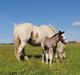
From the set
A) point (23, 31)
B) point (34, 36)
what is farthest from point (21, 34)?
point (34, 36)

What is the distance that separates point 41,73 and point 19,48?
240 inches

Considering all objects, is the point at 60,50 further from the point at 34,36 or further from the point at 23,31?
the point at 23,31

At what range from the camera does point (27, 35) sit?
14.9 meters

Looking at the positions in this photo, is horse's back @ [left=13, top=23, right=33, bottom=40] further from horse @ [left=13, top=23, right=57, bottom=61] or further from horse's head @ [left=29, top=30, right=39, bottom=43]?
horse's head @ [left=29, top=30, right=39, bottom=43]

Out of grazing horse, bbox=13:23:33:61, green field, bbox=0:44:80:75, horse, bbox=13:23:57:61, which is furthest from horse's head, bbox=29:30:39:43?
A: green field, bbox=0:44:80:75

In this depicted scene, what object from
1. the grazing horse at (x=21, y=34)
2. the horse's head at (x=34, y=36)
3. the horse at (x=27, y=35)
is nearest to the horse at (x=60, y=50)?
the horse at (x=27, y=35)

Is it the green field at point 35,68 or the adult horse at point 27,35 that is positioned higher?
the adult horse at point 27,35

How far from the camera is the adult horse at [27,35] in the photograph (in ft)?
48.6

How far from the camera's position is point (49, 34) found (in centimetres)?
1531

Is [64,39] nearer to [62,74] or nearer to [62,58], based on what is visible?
[62,58]

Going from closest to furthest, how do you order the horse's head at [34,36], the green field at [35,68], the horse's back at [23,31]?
the green field at [35,68] < the horse's back at [23,31] < the horse's head at [34,36]

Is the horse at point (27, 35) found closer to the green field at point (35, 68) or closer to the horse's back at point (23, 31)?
the horse's back at point (23, 31)

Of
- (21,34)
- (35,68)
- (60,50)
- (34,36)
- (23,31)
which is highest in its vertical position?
(23,31)

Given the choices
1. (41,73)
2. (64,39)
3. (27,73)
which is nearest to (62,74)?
(41,73)
